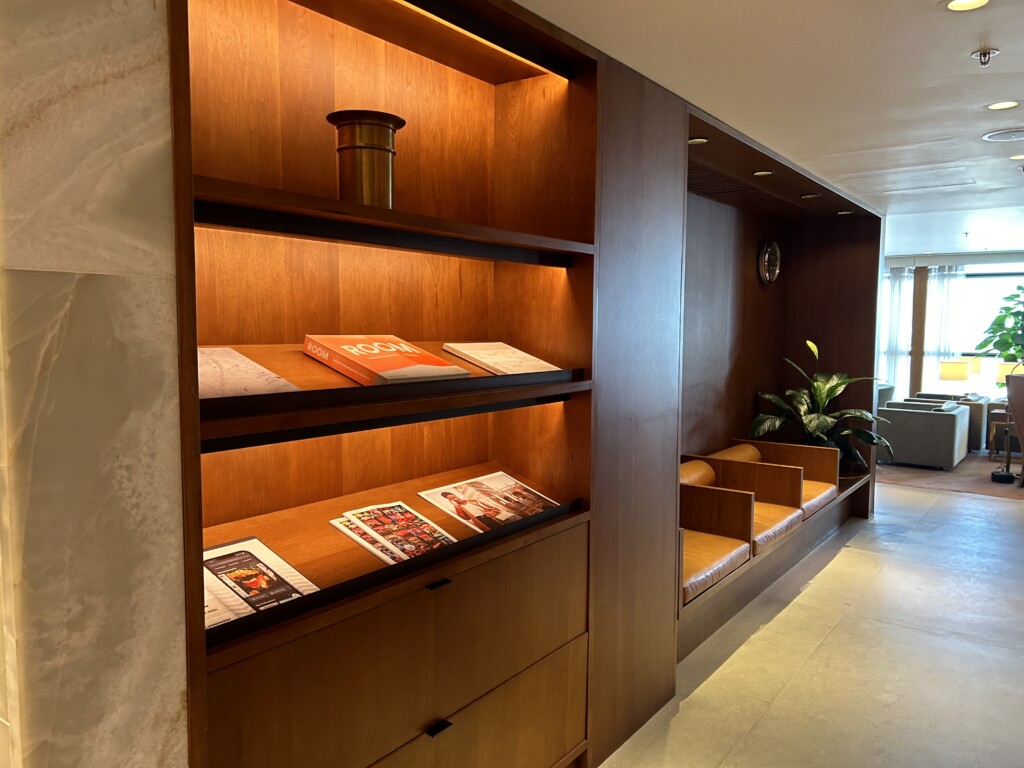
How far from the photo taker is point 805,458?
17.4 feet

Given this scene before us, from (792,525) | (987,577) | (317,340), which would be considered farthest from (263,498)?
(987,577)

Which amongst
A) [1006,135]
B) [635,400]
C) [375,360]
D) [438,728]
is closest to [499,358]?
[375,360]

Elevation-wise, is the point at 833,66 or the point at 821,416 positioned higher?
the point at 833,66

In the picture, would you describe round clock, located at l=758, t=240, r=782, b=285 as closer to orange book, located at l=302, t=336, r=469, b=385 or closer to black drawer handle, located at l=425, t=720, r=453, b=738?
orange book, located at l=302, t=336, r=469, b=385

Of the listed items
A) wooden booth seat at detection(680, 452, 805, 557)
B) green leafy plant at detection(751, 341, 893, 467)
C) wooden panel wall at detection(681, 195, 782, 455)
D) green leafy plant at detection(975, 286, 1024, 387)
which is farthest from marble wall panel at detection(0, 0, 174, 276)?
green leafy plant at detection(975, 286, 1024, 387)

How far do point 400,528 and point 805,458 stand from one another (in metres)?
4.09

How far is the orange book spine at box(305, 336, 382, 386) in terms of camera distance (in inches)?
66.9

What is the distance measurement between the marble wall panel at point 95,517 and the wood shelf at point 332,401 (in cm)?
16

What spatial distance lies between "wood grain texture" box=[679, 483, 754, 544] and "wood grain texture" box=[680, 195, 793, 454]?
2.92 ft

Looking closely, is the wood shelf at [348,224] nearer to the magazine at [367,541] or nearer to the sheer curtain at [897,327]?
the magazine at [367,541]

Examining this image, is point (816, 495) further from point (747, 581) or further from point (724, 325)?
point (724, 325)

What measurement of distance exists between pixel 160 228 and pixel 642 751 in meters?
2.38

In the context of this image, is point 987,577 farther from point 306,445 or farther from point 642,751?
point 306,445

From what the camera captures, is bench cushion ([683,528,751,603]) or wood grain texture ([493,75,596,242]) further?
bench cushion ([683,528,751,603])
